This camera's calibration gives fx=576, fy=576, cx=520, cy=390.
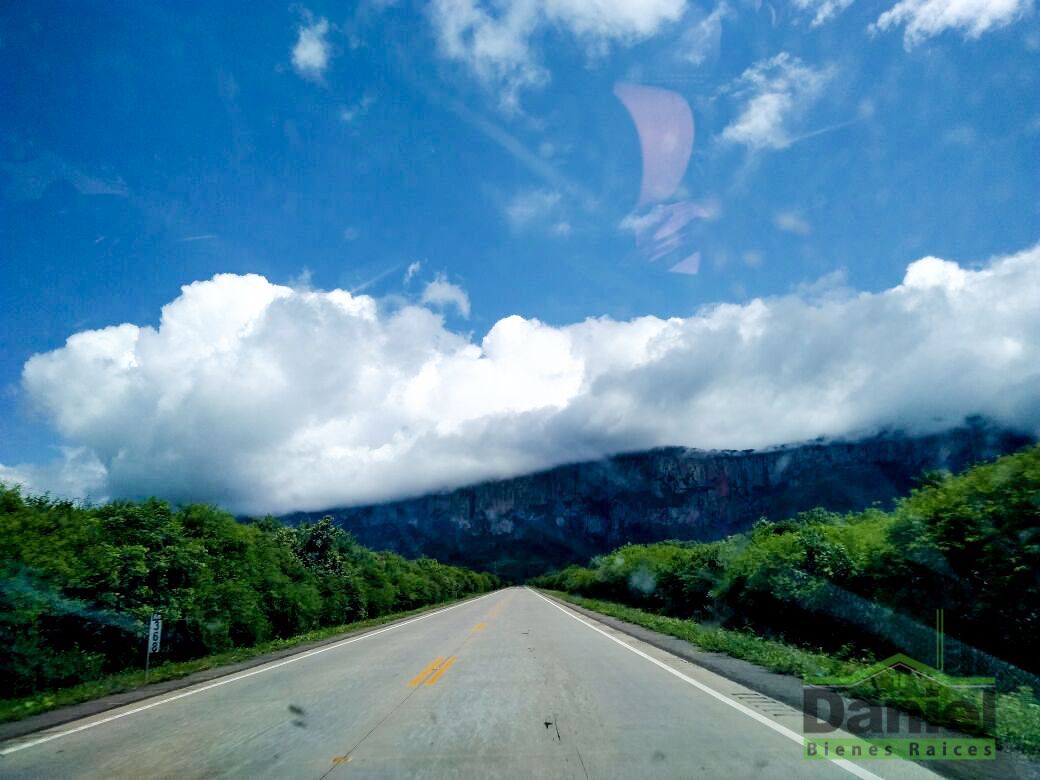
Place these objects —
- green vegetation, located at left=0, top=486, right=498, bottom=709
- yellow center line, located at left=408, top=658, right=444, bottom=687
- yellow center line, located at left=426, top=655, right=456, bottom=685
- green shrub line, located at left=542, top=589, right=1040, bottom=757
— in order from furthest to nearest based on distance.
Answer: green vegetation, located at left=0, top=486, right=498, bottom=709
yellow center line, located at left=426, top=655, right=456, bottom=685
yellow center line, located at left=408, top=658, right=444, bottom=687
green shrub line, located at left=542, top=589, right=1040, bottom=757

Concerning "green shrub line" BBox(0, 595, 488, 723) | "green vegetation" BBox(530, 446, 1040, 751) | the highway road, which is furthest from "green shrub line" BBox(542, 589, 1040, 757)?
"green shrub line" BBox(0, 595, 488, 723)

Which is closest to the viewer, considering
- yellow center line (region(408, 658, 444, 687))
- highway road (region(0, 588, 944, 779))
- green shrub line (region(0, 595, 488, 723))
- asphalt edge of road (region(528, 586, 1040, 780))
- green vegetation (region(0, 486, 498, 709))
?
asphalt edge of road (region(528, 586, 1040, 780))

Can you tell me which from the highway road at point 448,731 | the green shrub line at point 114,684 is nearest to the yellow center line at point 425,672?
the highway road at point 448,731

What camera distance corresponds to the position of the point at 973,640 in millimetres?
8758

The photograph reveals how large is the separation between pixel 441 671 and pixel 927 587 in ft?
29.0

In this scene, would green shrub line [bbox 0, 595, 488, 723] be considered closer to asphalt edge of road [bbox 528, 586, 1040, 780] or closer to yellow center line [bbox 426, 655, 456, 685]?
yellow center line [bbox 426, 655, 456, 685]

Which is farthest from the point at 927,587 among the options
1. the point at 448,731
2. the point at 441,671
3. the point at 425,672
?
the point at 425,672

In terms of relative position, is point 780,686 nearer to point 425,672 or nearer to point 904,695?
point 904,695

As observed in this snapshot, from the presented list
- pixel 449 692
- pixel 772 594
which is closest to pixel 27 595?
pixel 449 692

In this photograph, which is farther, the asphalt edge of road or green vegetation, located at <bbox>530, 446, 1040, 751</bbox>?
green vegetation, located at <bbox>530, 446, 1040, 751</bbox>

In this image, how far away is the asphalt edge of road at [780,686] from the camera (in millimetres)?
4922

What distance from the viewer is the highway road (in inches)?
206

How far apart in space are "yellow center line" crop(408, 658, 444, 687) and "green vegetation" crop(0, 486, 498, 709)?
214 inches

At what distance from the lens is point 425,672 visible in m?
11.2
